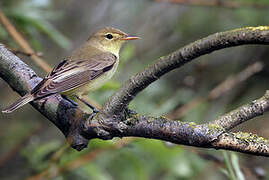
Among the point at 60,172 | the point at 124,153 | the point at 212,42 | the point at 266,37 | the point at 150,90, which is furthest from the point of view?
the point at 150,90

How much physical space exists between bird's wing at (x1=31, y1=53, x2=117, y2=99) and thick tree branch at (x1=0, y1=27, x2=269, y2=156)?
71 cm

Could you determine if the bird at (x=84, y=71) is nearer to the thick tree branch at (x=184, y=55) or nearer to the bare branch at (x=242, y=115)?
the thick tree branch at (x=184, y=55)

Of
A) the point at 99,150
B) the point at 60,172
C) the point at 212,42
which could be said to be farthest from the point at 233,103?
the point at 212,42

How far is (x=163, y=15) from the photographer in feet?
22.0

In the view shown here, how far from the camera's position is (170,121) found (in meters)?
2.17

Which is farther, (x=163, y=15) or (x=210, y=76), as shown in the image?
A: (x=163, y=15)

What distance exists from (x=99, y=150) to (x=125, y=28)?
A: 3.20 metres

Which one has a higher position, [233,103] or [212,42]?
[212,42]

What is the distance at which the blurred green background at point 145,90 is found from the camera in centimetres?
416

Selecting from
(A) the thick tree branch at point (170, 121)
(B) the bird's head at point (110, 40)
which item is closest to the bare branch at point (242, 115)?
(A) the thick tree branch at point (170, 121)

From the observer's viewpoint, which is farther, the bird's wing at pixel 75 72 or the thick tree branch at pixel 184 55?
the bird's wing at pixel 75 72

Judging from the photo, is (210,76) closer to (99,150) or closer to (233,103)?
(233,103)

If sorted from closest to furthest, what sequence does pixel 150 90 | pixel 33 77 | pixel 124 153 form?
pixel 33 77 → pixel 124 153 → pixel 150 90

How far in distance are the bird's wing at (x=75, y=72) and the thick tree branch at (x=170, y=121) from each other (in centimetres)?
71
